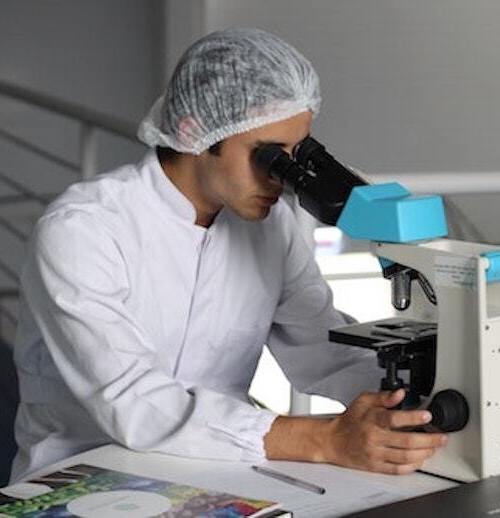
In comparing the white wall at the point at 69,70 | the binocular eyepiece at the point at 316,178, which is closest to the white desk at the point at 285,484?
the binocular eyepiece at the point at 316,178

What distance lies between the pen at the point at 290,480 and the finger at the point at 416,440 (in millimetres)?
133

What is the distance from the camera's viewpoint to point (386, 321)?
5.87ft

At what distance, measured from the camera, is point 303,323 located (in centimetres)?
209

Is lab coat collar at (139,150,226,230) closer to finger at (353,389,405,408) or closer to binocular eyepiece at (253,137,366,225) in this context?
binocular eyepiece at (253,137,366,225)

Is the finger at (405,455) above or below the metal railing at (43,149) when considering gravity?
below

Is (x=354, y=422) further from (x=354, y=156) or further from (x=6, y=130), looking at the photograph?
(x=6, y=130)

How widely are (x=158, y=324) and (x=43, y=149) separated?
9.75ft

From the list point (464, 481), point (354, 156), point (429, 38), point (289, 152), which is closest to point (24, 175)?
point (354, 156)

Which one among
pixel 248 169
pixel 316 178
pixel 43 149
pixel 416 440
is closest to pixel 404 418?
pixel 416 440

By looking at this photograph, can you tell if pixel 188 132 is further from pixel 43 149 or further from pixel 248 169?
pixel 43 149

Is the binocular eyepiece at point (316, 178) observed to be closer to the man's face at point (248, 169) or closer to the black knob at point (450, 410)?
the man's face at point (248, 169)

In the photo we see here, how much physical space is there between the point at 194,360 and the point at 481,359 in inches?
22.9

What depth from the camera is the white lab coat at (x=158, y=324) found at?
169 cm

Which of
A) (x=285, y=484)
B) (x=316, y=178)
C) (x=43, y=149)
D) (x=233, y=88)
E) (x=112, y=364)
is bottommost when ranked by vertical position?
(x=285, y=484)
